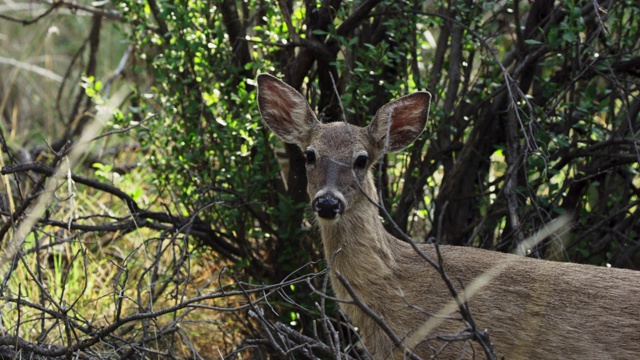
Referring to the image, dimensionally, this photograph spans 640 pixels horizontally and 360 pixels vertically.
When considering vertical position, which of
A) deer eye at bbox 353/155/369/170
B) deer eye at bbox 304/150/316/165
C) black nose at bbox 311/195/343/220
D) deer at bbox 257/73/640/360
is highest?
deer eye at bbox 304/150/316/165

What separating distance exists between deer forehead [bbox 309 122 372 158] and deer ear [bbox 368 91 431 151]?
6cm

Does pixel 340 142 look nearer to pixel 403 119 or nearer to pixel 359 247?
pixel 403 119

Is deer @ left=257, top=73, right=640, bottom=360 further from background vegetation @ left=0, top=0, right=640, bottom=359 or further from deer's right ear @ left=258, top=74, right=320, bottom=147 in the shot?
background vegetation @ left=0, top=0, right=640, bottom=359

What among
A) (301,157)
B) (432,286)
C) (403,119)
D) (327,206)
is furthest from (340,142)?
(301,157)

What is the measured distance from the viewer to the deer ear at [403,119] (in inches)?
188

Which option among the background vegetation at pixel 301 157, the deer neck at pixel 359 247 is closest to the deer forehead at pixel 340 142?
the deer neck at pixel 359 247

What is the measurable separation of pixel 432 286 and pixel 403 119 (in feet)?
3.02

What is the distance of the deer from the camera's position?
4.04 m

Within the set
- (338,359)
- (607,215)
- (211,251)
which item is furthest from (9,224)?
(607,215)

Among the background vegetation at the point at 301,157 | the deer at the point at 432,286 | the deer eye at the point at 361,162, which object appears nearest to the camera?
the deer at the point at 432,286

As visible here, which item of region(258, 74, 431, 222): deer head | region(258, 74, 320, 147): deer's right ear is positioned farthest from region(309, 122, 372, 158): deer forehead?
region(258, 74, 320, 147): deer's right ear

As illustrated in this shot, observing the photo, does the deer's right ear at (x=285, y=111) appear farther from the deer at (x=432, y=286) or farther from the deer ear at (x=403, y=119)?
the deer ear at (x=403, y=119)

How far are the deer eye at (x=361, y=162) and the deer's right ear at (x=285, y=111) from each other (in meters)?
0.39

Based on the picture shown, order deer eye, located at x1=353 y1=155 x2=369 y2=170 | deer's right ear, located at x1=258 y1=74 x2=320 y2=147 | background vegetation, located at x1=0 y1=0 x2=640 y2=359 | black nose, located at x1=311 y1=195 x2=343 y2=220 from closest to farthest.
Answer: black nose, located at x1=311 y1=195 x2=343 y2=220, deer eye, located at x1=353 y1=155 x2=369 y2=170, deer's right ear, located at x1=258 y1=74 x2=320 y2=147, background vegetation, located at x1=0 y1=0 x2=640 y2=359
